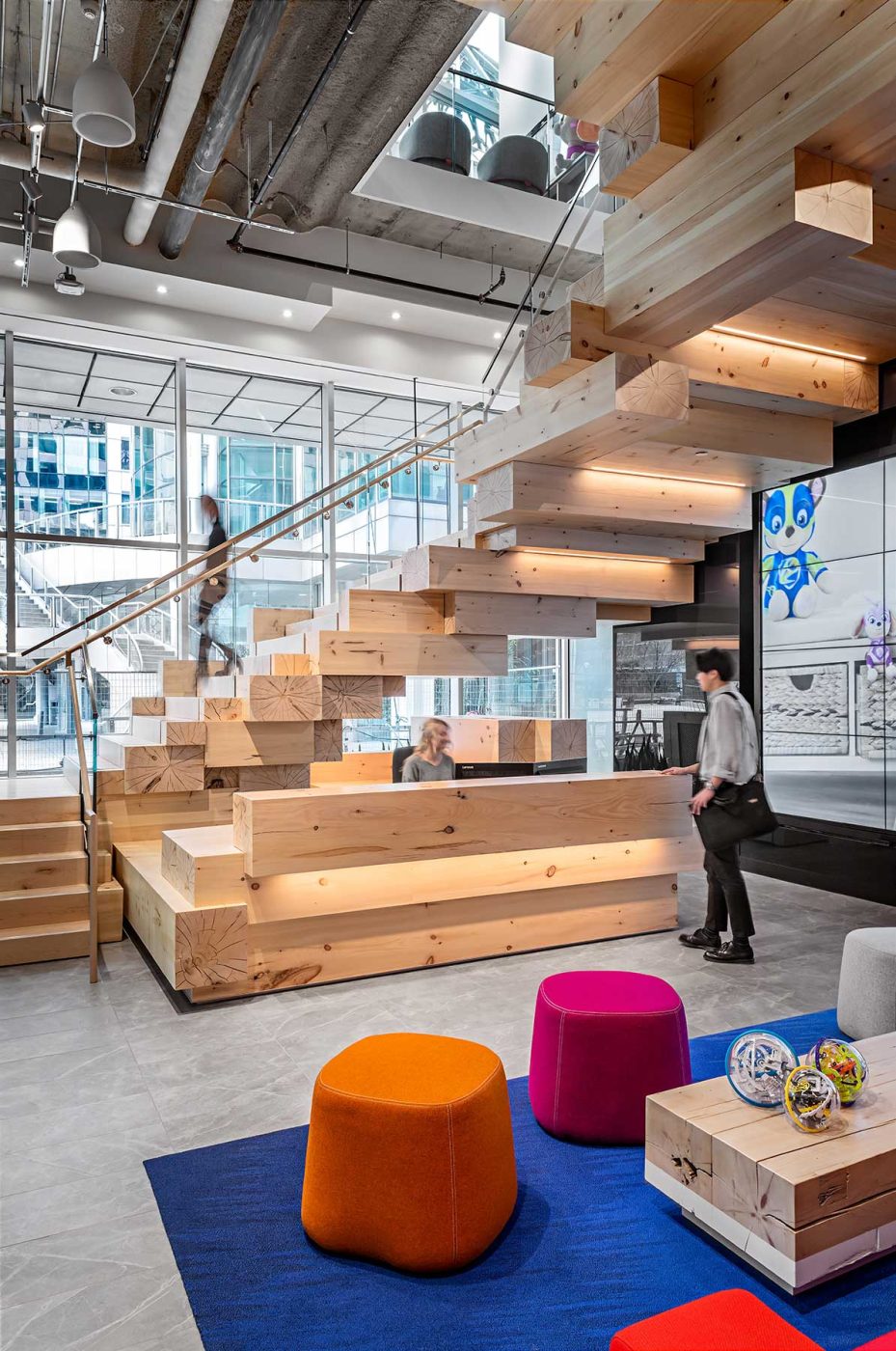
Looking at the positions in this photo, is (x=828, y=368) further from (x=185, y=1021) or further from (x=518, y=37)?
(x=185, y=1021)

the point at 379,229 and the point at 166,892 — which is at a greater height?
the point at 379,229

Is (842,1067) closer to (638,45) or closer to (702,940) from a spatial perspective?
(702,940)

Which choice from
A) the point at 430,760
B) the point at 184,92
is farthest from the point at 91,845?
the point at 184,92

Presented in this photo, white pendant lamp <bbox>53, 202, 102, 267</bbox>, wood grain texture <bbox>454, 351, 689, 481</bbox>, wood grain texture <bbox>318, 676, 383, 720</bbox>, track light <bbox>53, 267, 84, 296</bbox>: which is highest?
track light <bbox>53, 267, 84, 296</bbox>

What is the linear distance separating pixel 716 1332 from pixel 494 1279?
2.35 feet

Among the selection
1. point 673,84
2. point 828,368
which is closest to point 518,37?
point 673,84

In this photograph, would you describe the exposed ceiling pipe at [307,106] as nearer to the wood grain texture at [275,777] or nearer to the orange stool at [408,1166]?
the wood grain texture at [275,777]

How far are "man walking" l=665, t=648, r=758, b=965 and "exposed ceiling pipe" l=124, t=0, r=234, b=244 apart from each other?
14.0 ft

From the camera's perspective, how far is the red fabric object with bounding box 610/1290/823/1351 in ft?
5.37

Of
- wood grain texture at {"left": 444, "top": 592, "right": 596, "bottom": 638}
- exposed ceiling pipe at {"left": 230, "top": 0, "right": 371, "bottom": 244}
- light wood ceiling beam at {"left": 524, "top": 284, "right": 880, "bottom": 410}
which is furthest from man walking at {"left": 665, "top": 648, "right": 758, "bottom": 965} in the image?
exposed ceiling pipe at {"left": 230, "top": 0, "right": 371, "bottom": 244}

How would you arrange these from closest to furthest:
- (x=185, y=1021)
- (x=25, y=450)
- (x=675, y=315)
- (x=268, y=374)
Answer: (x=675, y=315)
(x=185, y=1021)
(x=25, y=450)
(x=268, y=374)

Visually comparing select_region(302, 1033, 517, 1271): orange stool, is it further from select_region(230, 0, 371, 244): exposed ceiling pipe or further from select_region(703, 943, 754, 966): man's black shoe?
select_region(230, 0, 371, 244): exposed ceiling pipe

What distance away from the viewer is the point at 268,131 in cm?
667

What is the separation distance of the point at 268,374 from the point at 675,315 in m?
6.49
